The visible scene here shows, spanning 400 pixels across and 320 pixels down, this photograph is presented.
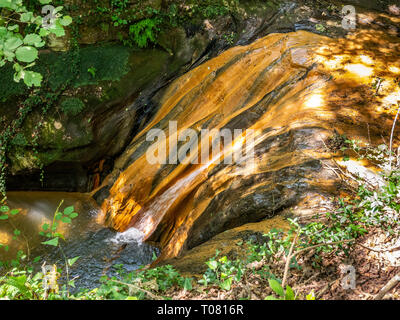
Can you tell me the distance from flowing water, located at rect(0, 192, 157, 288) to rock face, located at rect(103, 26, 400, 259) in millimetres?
290

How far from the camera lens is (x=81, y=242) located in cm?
546

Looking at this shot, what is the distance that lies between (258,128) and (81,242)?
374cm

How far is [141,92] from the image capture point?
270 inches

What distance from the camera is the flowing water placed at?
4.91 meters

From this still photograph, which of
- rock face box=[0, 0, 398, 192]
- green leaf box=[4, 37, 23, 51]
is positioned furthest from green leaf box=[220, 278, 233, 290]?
rock face box=[0, 0, 398, 192]

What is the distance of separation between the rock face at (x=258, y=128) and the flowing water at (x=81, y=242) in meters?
0.29

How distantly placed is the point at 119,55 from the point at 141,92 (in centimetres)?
98

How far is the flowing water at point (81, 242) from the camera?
4.91 meters

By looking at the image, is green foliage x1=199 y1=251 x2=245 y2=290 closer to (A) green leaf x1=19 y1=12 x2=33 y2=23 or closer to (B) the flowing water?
(A) green leaf x1=19 y1=12 x2=33 y2=23

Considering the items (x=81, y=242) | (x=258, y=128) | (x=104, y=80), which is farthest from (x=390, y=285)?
(x=104, y=80)

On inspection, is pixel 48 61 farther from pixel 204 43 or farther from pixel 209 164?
pixel 209 164
